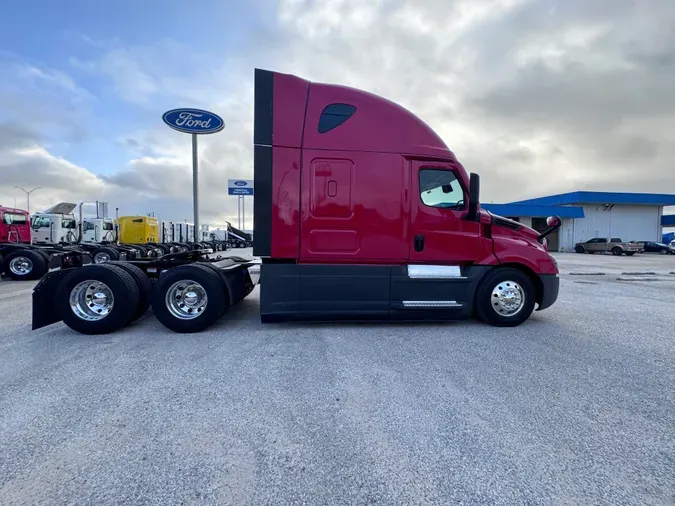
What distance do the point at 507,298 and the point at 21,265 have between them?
47.4 ft

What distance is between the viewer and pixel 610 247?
104 ft

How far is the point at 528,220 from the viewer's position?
121 ft

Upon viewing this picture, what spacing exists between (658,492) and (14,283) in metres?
14.7

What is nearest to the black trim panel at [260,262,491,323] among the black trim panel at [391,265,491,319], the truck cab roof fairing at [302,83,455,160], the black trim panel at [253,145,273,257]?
the black trim panel at [391,265,491,319]

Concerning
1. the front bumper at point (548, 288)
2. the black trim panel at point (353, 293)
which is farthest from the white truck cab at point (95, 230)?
the front bumper at point (548, 288)

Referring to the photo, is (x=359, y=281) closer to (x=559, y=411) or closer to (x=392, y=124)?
(x=392, y=124)

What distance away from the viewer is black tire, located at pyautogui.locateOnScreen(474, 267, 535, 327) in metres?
5.26

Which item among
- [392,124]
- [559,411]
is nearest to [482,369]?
[559,411]

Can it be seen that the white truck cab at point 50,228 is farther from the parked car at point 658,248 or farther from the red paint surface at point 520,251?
the parked car at point 658,248

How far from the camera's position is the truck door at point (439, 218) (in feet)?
16.4

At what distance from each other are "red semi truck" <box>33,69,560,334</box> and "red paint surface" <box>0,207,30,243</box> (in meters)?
12.7

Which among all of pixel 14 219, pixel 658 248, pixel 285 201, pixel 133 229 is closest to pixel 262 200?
pixel 285 201

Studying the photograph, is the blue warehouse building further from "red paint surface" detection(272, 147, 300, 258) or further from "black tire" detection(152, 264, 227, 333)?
Answer: "black tire" detection(152, 264, 227, 333)

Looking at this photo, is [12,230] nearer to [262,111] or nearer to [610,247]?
[262,111]
